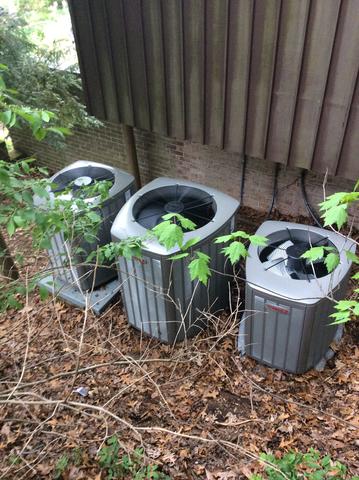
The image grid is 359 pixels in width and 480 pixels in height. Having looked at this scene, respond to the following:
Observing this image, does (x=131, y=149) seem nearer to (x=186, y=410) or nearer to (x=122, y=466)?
(x=186, y=410)

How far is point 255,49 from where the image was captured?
13.1ft

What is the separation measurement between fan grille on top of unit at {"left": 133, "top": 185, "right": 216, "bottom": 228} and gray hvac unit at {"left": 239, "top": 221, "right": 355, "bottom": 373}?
2.21 feet

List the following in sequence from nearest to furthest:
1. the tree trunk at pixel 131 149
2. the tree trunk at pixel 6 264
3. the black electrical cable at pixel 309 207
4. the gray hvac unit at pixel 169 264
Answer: the gray hvac unit at pixel 169 264
the tree trunk at pixel 6 264
the black electrical cable at pixel 309 207
the tree trunk at pixel 131 149

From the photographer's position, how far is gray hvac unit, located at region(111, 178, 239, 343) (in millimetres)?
3834

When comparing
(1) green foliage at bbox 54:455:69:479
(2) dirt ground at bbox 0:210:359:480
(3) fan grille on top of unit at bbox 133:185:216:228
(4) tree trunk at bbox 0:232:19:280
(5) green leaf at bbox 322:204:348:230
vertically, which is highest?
(5) green leaf at bbox 322:204:348:230

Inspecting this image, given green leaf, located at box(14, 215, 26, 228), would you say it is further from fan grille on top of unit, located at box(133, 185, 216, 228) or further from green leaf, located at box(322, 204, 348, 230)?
green leaf, located at box(322, 204, 348, 230)

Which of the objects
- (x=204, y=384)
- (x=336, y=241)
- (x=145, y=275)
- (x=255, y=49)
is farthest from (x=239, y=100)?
(x=204, y=384)

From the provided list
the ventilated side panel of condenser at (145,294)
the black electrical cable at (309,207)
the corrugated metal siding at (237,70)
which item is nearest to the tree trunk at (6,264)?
the ventilated side panel of condenser at (145,294)

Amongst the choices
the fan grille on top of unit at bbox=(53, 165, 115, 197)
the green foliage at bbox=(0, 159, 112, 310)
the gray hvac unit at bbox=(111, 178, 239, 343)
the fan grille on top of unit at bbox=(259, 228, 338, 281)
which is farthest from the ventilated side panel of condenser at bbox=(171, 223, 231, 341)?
the fan grille on top of unit at bbox=(53, 165, 115, 197)

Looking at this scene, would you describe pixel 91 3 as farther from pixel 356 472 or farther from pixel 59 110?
pixel 356 472

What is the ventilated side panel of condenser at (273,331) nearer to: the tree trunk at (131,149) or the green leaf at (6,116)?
the green leaf at (6,116)

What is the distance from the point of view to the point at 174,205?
4414 mm

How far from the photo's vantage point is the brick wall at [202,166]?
220 inches

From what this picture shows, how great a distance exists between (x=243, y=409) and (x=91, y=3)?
502 centimetres
